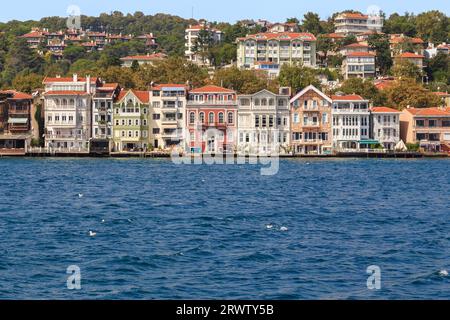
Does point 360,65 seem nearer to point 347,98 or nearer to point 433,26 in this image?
point 433,26

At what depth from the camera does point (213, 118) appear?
263ft

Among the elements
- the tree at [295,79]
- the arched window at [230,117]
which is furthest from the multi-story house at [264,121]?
the tree at [295,79]

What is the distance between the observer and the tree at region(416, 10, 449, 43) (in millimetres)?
142500

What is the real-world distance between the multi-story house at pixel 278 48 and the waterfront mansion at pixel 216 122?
3938cm

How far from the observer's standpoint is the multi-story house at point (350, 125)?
8100 centimetres

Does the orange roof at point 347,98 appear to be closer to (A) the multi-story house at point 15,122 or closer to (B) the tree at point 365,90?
(B) the tree at point 365,90

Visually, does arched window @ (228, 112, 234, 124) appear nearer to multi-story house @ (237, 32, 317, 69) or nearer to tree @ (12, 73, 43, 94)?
tree @ (12, 73, 43, 94)

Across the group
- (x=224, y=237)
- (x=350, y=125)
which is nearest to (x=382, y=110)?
(x=350, y=125)

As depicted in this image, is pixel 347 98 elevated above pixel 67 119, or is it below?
above

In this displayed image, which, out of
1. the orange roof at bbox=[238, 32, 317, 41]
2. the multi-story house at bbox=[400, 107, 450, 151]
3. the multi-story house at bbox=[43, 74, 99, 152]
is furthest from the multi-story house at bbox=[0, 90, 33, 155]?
the orange roof at bbox=[238, 32, 317, 41]

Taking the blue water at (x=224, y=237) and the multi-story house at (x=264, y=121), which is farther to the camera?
the multi-story house at (x=264, y=121)

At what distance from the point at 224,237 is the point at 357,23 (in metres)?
131

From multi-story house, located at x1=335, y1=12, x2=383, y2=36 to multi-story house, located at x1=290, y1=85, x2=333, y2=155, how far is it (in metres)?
71.6
